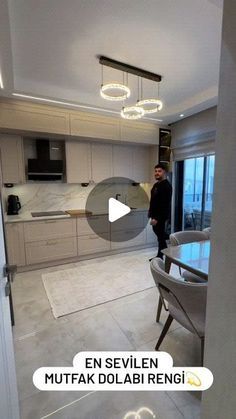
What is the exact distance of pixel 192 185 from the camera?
389cm

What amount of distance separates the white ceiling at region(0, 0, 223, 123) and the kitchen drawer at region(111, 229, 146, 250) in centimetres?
239

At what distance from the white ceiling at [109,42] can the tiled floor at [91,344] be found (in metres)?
2.16

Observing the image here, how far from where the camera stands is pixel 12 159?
3094 mm

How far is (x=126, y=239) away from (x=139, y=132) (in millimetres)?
2055

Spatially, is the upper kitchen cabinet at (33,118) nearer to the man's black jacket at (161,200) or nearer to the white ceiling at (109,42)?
the white ceiling at (109,42)

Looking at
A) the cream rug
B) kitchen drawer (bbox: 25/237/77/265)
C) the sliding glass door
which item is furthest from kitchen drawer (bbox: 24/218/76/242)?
the sliding glass door

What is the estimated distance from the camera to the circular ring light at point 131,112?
98.9 inches

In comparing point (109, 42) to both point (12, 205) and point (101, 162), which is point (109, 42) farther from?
point (12, 205)

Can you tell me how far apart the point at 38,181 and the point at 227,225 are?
10.8ft

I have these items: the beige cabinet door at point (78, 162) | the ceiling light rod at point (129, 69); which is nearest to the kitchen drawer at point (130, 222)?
the beige cabinet door at point (78, 162)

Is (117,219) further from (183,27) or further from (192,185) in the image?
(183,27)

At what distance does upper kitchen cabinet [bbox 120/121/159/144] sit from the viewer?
12.1 ft

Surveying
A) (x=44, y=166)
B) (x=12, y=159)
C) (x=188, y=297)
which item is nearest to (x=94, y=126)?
(x=44, y=166)

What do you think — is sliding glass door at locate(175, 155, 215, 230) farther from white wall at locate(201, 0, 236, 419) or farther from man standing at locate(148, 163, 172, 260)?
white wall at locate(201, 0, 236, 419)
